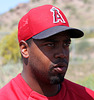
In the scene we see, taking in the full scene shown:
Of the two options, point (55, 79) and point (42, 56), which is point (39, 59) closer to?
point (42, 56)

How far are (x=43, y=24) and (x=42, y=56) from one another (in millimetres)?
307

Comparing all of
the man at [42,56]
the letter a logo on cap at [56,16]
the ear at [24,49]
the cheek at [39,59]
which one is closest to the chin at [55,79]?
the man at [42,56]

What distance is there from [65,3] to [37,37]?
156 ft

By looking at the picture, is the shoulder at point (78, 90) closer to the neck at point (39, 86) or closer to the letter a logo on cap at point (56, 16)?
the neck at point (39, 86)

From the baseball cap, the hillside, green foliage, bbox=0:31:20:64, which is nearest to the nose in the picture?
the baseball cap

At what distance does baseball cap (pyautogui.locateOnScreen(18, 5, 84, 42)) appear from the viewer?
2246 millimetres

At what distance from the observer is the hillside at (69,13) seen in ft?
124

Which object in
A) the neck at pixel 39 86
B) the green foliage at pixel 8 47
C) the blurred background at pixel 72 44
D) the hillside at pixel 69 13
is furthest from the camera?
the hillside at pixel 69 13

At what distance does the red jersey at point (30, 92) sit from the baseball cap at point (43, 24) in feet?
1.53

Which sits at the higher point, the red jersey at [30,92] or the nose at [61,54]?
the nose at [61,54]

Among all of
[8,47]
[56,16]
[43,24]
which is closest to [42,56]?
[43,24]

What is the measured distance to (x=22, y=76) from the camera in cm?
245

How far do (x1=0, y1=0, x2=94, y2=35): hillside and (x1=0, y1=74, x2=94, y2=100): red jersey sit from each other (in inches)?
1238

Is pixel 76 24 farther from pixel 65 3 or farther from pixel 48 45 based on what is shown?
pixel 48 45
